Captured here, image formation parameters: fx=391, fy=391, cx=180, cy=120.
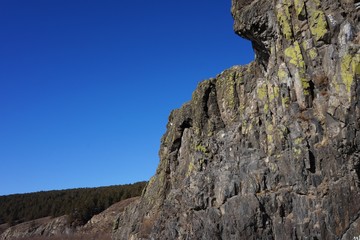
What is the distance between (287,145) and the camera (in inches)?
1024

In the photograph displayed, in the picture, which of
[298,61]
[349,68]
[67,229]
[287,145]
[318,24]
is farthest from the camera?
[67,229]

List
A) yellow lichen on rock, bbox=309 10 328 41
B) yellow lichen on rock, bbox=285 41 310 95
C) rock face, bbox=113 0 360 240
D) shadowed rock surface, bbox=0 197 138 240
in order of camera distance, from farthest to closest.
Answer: shadowed rock surface, bbox=0 197 138 240, yellow lichen on rock, bbox=285 41 310 95, yellow lichen on rock, bbox=309 10 328 41, rock face, bbox=113 0 360 240

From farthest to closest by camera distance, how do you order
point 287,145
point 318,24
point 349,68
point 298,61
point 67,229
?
point 67,229 < point 298,61 < point 318,24 < point 287,145 < point 349,68

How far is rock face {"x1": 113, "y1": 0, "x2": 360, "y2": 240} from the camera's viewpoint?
A: 23062 mm

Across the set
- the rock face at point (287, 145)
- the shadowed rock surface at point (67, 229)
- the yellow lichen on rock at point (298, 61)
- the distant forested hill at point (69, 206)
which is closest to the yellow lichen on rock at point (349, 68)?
the rock face at point (287, 145)

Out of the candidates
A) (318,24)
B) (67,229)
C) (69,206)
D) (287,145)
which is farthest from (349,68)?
(69,206)

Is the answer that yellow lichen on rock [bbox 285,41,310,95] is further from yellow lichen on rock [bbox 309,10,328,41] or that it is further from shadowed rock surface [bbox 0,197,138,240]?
shadowed rock surface [bbox 0,197,138,240]

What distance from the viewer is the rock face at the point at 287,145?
75.7ft

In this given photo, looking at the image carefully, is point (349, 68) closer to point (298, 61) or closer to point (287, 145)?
point (298, 61)

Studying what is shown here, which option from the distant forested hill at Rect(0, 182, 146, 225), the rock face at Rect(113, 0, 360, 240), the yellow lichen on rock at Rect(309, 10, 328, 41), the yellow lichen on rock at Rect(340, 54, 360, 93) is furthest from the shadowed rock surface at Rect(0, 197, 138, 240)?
the yellow lichen on rock at Rect(340, 54, 360, 93)

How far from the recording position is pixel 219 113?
1519 inches

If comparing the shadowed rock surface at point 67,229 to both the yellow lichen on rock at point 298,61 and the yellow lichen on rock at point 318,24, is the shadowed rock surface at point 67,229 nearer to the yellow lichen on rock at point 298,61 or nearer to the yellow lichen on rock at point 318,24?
the yellow lichen on rock at point 298,61

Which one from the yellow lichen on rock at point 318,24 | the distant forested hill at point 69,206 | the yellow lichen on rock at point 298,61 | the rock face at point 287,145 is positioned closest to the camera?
the rock face at point 287,145

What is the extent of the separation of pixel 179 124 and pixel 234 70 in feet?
27.9
